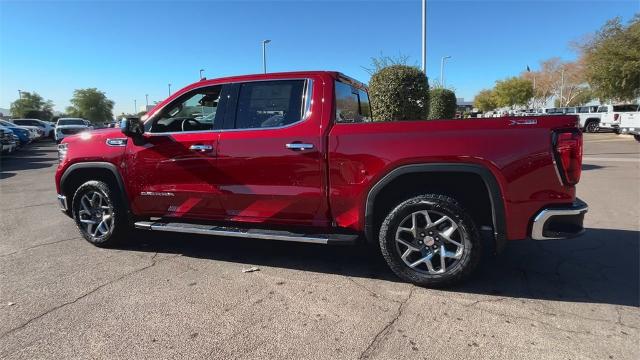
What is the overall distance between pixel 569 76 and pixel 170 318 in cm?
7468

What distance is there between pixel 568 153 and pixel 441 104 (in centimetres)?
1244

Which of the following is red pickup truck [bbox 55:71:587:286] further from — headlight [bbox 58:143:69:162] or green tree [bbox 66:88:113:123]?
green tree [bbox 66:88:113:123]

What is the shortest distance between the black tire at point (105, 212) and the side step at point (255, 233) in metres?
0.31

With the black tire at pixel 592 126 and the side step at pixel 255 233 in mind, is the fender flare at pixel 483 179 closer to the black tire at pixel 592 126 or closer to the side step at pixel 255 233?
the side step at pixel 255 233

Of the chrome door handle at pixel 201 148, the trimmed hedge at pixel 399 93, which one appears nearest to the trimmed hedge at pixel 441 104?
the trimmed hedge at pixel 399 93

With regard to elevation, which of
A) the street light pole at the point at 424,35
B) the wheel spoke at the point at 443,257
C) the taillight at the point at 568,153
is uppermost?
the street light pole at the point at 424,35

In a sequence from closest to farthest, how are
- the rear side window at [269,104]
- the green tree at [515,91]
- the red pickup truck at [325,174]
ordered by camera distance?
the red pickup truck at [325,174]
the rear side window at [269,104]
the green tree at [515,91]

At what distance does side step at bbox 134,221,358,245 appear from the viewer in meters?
3.94

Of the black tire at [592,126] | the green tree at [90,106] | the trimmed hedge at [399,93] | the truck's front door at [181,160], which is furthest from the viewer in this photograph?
the green tree at [90,106]

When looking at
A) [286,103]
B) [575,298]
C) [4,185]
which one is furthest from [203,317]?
[4,185]

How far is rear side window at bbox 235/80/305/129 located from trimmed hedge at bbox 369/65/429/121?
6.70 meters

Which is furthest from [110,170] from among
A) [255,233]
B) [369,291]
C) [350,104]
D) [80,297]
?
[369,291]

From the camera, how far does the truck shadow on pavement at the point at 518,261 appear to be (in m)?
3.81

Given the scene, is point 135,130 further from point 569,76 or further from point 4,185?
point 569,76
